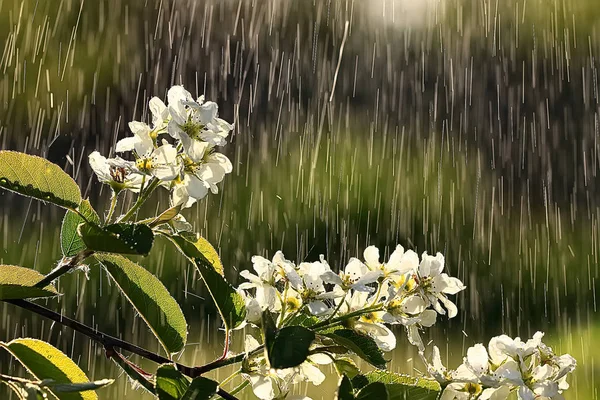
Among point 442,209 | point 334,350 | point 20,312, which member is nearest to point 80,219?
point 334,350

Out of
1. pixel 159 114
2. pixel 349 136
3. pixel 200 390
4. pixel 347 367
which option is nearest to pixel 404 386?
pixel 347 367

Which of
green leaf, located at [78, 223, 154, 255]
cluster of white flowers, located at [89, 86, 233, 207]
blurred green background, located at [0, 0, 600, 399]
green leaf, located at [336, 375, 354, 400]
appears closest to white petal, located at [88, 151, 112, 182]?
cluster of white flowers, located at [89, 86, 233, 207]

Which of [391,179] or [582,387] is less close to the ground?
[391,179]

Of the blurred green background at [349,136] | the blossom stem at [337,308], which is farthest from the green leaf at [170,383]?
the blurred green background at [349,136]

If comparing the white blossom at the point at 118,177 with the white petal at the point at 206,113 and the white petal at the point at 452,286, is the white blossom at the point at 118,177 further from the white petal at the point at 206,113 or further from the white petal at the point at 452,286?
the white petal at the point at 452,286

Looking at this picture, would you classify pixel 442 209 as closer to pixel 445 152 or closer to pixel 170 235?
pixel 445 152

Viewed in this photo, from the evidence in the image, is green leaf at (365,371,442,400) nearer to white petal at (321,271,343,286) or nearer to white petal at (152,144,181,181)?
white petal at (321,271,343,286)
